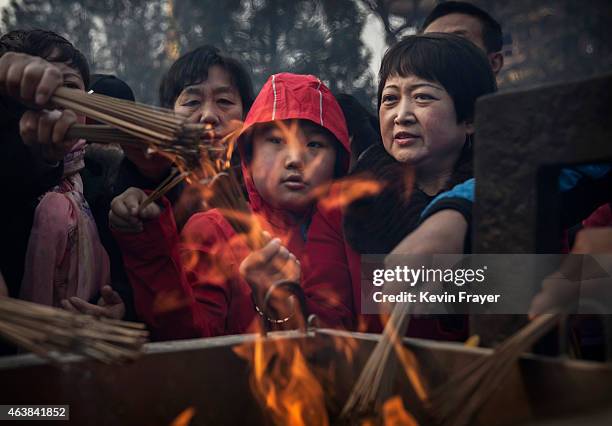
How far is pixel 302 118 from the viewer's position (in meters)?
2.44

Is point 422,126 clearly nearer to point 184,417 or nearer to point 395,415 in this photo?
point 395,415

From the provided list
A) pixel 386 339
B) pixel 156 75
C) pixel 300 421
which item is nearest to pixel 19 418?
pixel 300 421

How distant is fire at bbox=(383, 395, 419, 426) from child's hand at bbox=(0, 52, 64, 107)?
3.89 feet

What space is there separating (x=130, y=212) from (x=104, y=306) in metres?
0.45

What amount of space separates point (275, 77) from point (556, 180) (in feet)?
5.20

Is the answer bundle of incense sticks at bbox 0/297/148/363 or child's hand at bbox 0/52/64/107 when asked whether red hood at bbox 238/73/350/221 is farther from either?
bundle of incense sticks at bbox 0/297/148/363

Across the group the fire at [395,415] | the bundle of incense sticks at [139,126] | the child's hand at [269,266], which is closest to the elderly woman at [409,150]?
the child's hand at [269,266]

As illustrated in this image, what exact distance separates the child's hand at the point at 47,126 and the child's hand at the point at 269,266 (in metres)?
0.61

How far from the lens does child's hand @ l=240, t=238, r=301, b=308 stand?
1715 millimetres

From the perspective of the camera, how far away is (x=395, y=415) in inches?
60.1

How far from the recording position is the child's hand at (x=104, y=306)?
78.4 inches

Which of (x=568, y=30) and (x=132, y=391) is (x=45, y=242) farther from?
(x=568, y=30)

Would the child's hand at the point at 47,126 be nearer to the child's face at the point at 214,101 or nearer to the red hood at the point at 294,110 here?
the red hood at the point at 294,110

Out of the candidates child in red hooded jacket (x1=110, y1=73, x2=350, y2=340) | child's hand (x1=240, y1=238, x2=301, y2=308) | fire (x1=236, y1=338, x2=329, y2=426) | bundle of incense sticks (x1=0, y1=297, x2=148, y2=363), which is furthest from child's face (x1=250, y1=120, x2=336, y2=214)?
bundle of incense sticks (x1=0, y1=297, x2=148, y2=363)
